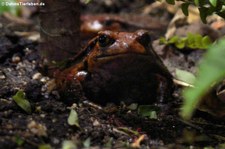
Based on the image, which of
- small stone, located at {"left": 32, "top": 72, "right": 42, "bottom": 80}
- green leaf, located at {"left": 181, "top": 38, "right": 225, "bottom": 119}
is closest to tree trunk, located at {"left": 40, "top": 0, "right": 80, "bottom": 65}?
small stone, located at {"left": 32, "top": 72, "right": 42, "bottom": 80}

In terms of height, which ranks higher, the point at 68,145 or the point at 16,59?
the point at 16,59

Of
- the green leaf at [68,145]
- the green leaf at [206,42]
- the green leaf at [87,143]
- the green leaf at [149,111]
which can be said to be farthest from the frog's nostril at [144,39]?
the green leaf at [68,145]

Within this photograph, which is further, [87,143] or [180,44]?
[180,44]

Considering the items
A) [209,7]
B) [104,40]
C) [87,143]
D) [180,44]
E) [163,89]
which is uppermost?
[209,7]

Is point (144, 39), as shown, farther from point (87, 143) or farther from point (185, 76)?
point (87, 143)

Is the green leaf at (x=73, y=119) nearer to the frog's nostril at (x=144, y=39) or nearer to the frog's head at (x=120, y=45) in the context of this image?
the frog's head at (x=120, y=45)

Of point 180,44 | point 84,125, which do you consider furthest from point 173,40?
point 84,125
